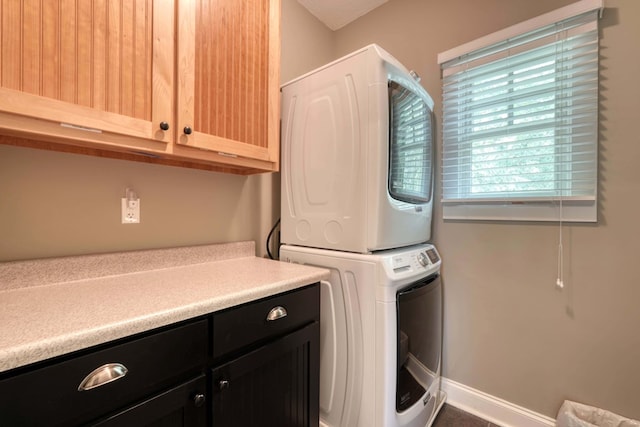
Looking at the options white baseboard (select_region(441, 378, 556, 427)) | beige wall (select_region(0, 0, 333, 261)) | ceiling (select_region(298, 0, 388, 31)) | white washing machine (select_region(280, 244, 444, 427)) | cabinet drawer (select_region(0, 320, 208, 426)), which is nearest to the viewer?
cabinet drawer (select_region(0, 320, 208, 426))

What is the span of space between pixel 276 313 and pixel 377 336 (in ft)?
1.54

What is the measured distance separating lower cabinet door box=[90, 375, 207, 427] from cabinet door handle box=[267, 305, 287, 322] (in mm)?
273

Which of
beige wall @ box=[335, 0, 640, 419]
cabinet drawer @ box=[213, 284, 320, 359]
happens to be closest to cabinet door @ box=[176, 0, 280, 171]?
cabinet drawer @ box=[213, 284, 320, 359]

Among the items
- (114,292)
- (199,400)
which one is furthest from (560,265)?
(114,292)

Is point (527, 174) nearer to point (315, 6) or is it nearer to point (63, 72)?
point (315, 6)

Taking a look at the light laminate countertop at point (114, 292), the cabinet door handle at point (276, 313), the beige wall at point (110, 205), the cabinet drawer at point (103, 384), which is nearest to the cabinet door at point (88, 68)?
the beige wall at point (110, 205)

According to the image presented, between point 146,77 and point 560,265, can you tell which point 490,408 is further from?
point 146,77

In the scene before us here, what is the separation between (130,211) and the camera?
4.07 feet

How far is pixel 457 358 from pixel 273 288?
56.5 inches

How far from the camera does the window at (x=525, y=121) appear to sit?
1362 mm

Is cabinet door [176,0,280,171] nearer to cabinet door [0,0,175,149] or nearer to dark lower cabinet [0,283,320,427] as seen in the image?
cabinet door [0,0,175,149]

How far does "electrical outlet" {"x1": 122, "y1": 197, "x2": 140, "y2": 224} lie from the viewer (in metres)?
1.22

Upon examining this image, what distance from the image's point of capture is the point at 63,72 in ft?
2.64

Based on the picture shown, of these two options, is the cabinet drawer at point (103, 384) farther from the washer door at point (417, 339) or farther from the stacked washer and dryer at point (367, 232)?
the washer door at point (417, 339)
